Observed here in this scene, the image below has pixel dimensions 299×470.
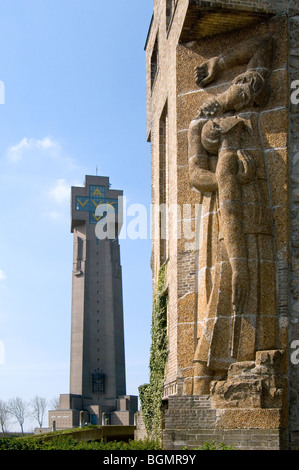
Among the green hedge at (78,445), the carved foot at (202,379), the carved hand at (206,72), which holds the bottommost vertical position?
the green hedge at (78,445)

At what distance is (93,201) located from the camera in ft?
283

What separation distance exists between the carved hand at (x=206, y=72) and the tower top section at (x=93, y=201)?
2628 inches

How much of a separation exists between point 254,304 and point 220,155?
10.7 feet

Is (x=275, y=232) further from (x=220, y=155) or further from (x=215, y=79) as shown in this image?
(x=215, y=79)

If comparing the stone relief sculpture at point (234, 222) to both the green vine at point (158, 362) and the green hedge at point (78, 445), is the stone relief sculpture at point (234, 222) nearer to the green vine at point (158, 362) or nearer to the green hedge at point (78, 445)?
the green vine at point (158, 362)

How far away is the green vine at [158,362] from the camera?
18.0m

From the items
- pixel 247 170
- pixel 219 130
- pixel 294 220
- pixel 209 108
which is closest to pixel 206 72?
pixel 209 108

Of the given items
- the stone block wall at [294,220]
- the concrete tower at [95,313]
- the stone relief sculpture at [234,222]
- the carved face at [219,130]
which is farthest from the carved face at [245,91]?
the concrete tower at [95,313]

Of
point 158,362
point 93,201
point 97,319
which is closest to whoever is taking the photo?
point 158,362

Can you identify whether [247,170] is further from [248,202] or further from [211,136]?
[211,136]

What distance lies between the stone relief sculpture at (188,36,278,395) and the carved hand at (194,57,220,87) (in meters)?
0.03

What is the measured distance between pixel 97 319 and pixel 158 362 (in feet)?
207

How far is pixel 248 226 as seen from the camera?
1415cm

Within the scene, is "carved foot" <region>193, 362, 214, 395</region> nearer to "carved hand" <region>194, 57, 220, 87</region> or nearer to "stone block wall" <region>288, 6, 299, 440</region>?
"stone block wall" <region>288, 6, 299, 440</region>
